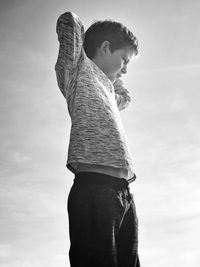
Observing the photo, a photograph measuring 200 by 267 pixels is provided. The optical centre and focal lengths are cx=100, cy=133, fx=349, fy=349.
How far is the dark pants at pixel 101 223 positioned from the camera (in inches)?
86.5

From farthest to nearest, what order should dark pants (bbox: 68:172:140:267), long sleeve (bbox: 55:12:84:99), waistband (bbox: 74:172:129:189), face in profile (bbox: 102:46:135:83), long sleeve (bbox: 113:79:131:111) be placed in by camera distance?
long sleeve (bbox: 113:79:131:111), face in profile (bbox: 102:46:135:83), long sleeve (bbox: 55:12:84:99), waistband (bbox: 74:172:129:189), dark pants (bbox: 68:172:140:267)

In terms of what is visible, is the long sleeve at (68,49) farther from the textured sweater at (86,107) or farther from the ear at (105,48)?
the ear at (105,48)

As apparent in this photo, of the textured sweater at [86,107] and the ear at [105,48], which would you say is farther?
the ear at [105,48]

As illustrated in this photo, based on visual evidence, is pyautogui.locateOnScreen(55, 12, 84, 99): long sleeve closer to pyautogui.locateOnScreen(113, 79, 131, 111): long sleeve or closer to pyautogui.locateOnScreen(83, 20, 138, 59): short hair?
pyautogui.locateOnScreen(83, 20, 138, 59): short hair

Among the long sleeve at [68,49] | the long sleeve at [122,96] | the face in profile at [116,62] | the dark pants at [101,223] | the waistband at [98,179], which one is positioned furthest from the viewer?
the long sleeve at [122,96]

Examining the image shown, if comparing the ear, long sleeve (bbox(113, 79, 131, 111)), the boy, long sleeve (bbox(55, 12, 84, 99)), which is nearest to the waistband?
the boy

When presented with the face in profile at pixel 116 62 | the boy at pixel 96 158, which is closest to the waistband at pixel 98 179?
the boy at pixel 96 158

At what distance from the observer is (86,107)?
103 inches

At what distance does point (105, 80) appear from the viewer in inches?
118

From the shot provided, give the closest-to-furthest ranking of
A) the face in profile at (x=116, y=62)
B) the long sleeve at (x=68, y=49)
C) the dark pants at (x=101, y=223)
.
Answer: the dark pants at (x=101, y=223)
the long sleeve at (x=68, y=49)
the face in profile at (x=116, y=62)

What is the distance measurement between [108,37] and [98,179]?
1.45 metres

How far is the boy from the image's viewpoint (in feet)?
7.38

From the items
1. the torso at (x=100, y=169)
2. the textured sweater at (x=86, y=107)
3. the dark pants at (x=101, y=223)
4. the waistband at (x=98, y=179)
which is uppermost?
the textured sweater at (x=86, y=107)

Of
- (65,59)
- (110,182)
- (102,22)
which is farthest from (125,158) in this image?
(102,22)
